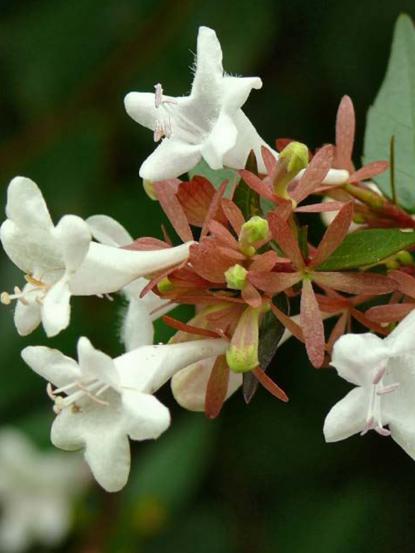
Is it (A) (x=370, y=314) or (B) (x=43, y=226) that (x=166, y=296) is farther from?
(A) (x=370, y=314)

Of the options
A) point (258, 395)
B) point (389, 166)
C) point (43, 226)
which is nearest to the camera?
point (43, 226)

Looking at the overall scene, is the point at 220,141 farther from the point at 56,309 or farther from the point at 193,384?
the point at 193,384

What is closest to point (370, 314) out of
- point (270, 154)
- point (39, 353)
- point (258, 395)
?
point (270, 154)

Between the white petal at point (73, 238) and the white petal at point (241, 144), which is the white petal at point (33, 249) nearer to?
the white petal at point (73, 238)

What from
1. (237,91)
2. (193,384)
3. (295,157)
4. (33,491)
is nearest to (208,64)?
(237,91)

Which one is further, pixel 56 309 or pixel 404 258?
pixel 404 258

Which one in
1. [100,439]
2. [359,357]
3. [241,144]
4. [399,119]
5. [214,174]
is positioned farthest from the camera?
[399,119]

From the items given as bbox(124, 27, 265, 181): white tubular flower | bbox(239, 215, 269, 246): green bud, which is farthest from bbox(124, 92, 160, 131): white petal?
bbox(239, 215, 269, 246): green bud
